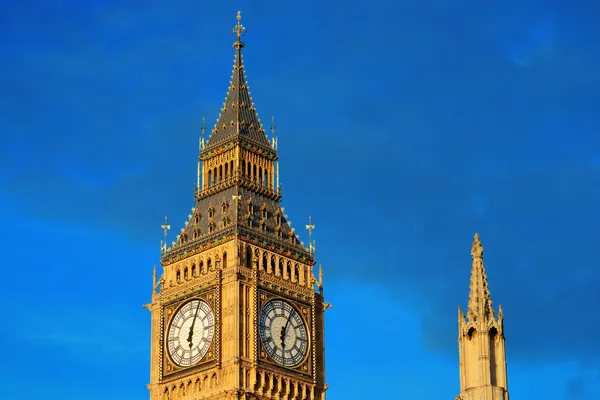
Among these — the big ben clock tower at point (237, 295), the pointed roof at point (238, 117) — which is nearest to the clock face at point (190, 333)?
the big ben clock tower at point (237, 295)

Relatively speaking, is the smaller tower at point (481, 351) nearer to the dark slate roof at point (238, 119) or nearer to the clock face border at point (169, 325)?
the clock face border at point (169, 325)

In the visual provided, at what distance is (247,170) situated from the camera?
4761 inches

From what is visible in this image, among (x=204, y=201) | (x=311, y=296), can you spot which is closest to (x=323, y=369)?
(x=311, y=296)

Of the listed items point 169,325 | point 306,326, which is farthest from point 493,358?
point 169,325

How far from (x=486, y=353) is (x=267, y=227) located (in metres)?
70.3

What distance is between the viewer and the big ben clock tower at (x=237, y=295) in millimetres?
112062

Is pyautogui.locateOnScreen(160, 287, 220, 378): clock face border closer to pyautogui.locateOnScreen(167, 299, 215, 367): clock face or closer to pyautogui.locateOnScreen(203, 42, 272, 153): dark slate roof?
pyautogui.locateOnScreen(167, 299, 215, 367): clock face

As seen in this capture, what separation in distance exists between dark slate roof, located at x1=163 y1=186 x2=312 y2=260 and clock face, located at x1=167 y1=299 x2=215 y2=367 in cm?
507

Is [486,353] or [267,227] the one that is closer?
[486,353]

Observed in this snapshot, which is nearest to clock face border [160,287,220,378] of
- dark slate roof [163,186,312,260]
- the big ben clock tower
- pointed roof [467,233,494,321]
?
the big ben clock tower

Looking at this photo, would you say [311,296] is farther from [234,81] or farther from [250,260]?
[234,81]

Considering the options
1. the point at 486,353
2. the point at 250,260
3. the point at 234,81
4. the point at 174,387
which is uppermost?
the point at 234,81

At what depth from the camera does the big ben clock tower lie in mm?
112062

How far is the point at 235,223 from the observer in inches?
4547
